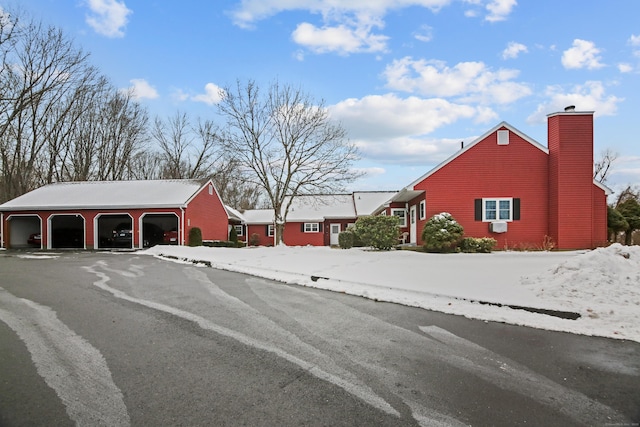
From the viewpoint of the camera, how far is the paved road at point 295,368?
3.31 metres

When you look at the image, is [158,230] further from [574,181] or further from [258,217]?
[574,181]

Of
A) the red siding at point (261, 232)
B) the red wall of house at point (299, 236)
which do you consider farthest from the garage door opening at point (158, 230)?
the red wall of house at point (299, 236)

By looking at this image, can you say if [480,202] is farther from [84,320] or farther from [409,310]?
[84,320]

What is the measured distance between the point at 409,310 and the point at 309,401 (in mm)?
4019

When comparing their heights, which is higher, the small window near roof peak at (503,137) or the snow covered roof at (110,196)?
the small window near roof peak at (503,137)

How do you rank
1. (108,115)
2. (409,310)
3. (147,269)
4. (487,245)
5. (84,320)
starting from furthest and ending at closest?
(108,115), (487,245), (147,269), (409,310), (84,320)

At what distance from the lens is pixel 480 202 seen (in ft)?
68.4

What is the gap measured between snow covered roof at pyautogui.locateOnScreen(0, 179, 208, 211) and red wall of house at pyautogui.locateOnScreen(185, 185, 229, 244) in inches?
26.7

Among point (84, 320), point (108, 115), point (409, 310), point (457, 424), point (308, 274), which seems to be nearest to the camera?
point (457, 424)

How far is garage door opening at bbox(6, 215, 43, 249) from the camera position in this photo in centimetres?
2811

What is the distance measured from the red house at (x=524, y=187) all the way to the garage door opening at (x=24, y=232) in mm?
24446

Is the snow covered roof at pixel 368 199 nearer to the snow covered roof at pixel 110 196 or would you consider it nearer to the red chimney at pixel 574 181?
the snow covered roof at pixel 110 196

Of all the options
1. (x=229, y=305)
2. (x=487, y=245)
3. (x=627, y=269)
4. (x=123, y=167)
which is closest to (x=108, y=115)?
(x=123, y=167)

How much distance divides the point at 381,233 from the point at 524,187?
7.41m
